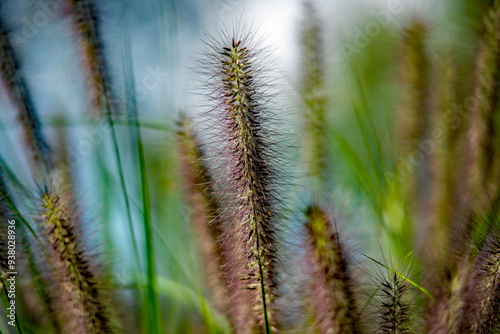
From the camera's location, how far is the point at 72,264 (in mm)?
1083

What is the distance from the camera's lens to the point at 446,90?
168 cm

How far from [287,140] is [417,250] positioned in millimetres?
666

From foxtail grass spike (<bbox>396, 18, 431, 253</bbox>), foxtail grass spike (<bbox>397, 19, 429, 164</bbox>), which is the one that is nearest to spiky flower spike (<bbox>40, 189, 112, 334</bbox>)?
foxtail grass spike (<bbox>396, 18, 431, 253</bbox>)

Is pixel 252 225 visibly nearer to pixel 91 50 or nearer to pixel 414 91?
pixel 91 50

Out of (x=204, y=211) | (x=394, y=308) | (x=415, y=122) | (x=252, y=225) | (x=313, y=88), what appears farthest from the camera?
(x=415, y=122)

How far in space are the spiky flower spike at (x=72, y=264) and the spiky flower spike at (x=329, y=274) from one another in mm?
557

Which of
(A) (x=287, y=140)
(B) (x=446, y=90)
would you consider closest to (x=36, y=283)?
(A) (x=287, y=140)

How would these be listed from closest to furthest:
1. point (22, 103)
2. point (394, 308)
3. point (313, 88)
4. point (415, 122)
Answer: point (394, 308) < point (22, 103) < point (313, 88) < point (415, 122)

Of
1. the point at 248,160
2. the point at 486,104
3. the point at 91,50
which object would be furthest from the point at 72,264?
the point at 486,104

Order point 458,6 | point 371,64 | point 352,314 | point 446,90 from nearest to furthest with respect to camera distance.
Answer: point 352,314, point 446,90, point 458,6, point 371,64

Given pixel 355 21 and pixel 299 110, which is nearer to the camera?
pixel 299 110

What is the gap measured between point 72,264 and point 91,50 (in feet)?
2.47

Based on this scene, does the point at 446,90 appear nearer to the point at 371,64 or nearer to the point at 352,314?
the point at 371,64

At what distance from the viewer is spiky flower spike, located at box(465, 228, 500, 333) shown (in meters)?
1.03
